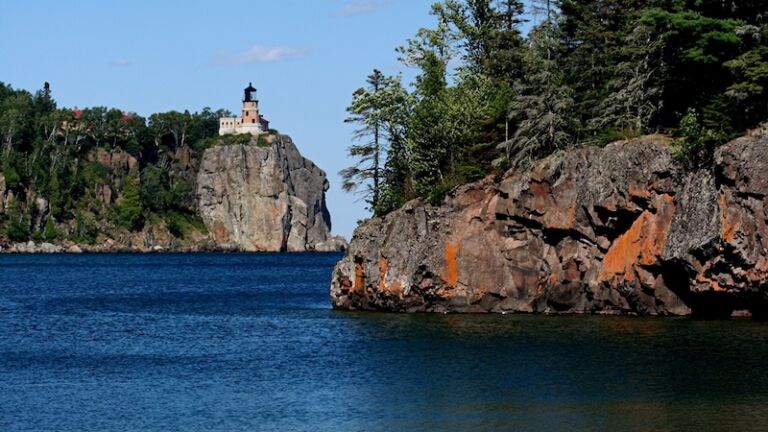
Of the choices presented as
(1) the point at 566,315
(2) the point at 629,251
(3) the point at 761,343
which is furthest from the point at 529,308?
(3) the point at 761,343

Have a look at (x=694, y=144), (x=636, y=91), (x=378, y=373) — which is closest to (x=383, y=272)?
(x=636, y=91)

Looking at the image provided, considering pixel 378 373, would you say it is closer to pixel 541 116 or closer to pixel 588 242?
pixel 588 242

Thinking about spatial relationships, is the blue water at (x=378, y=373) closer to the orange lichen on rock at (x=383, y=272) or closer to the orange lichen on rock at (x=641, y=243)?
the orange lichen on rock at (x=383, y=272)

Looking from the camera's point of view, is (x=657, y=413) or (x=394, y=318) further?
(x=394, y=318)

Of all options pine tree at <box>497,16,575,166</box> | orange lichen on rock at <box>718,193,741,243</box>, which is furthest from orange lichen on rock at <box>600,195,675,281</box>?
pine tree at <box>497,16,575,166</box>

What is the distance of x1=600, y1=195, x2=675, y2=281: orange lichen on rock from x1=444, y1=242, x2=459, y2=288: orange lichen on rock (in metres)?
8.41

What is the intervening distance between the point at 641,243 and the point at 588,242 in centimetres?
366

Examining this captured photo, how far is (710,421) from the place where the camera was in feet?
120

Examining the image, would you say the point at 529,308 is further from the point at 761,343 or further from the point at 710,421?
the point at 710,421

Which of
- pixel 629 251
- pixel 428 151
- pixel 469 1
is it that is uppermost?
pixel 469 1

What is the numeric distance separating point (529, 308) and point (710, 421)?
95.5 feet

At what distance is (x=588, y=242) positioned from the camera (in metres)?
63.9

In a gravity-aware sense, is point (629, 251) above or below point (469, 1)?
below

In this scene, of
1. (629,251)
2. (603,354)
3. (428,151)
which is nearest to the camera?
(603,354)
